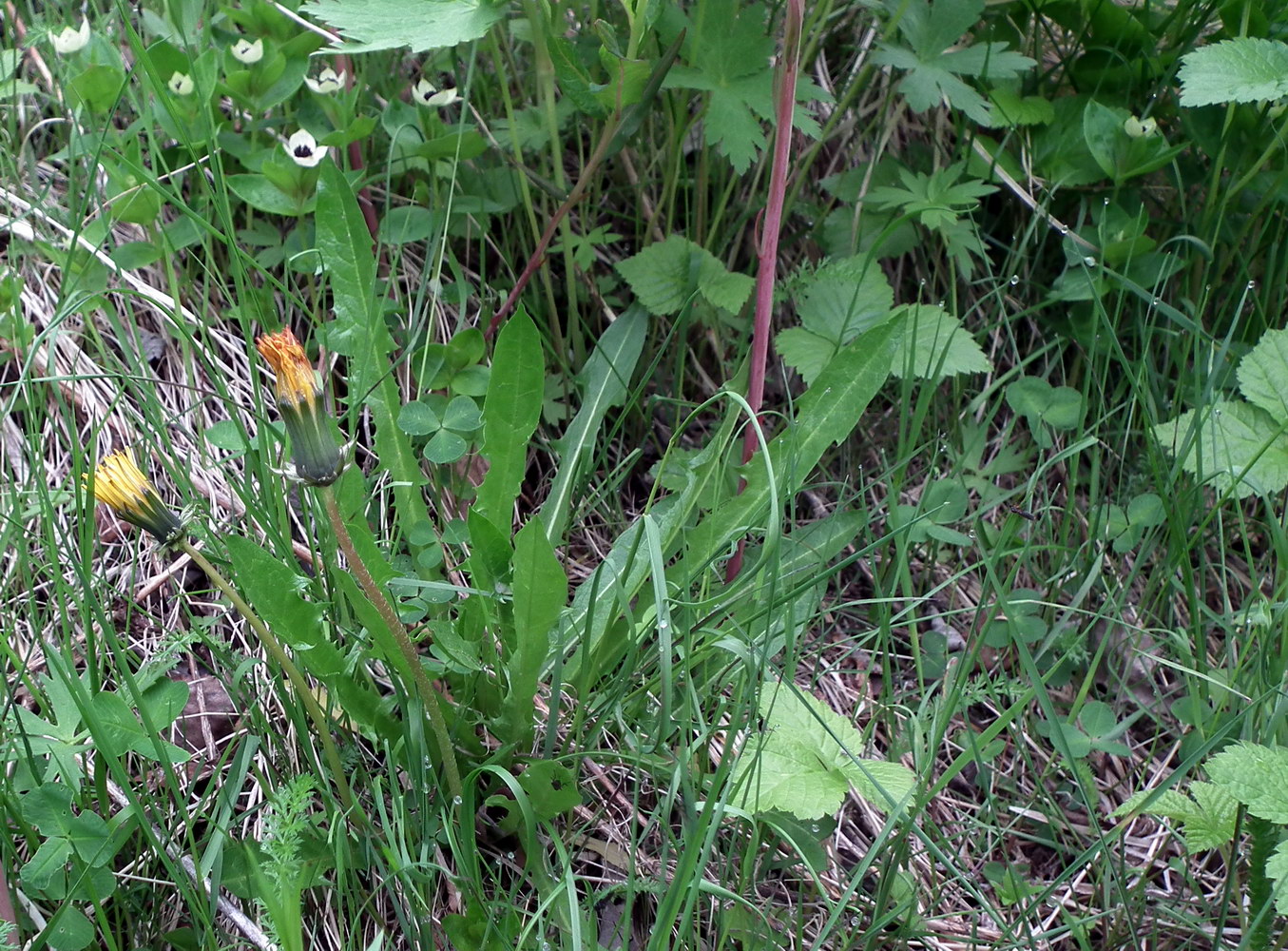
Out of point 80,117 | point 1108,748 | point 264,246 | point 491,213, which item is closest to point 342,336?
point 491,213

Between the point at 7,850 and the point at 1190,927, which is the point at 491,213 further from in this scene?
the point at 1190,927

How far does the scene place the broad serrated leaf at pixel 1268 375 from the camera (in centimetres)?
203

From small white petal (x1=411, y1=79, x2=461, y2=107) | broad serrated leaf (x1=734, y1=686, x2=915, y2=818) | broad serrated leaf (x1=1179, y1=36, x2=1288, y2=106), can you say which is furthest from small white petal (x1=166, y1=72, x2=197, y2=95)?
broad serrated leaf (x1=1179, y1=36, x2=1288, y2=106)

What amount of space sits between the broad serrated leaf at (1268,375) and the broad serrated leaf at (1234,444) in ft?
0.11

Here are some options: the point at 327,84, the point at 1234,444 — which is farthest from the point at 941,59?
the point at 327,84

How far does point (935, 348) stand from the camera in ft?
6.64

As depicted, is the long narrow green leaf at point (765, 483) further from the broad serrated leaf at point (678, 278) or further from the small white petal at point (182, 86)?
the small white petal at point (182, 86)

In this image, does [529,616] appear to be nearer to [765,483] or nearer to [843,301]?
[765,483]

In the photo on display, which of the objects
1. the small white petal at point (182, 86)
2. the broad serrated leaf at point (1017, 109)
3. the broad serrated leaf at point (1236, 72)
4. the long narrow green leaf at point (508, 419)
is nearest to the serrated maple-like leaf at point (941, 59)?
the broad serrated leaf at point (1017, 109)

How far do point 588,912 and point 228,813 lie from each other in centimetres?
49

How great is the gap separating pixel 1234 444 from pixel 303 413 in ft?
5.43

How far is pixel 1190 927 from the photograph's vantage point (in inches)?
62.3

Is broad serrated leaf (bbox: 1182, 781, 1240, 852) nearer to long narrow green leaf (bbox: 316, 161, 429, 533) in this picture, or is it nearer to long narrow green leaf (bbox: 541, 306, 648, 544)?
long narrow green leaf (bbox: 541, 306, 648, 544)

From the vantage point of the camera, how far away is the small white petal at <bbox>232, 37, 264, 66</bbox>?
6.81 feet
